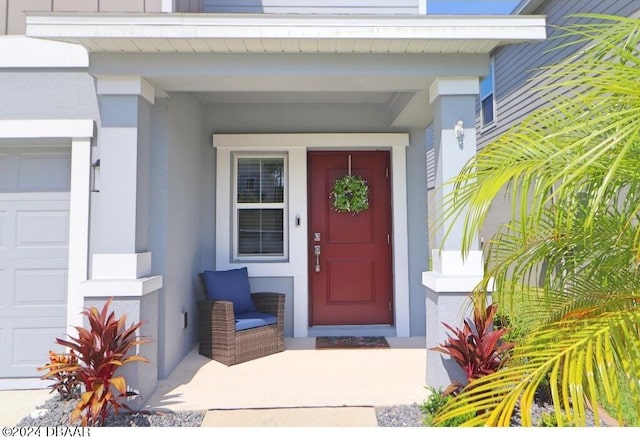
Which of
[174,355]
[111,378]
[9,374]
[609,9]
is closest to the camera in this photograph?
[111,378]

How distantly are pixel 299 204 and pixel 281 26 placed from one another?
224 cm

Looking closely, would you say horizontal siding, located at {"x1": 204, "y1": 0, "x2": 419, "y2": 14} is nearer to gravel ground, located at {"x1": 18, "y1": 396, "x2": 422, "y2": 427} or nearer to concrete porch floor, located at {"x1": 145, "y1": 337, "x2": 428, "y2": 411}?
concrete porch floor, located at {"x1": 145, "y1": 337, "x2": 428, "y2": 411}

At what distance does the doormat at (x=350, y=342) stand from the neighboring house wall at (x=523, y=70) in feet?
7.53

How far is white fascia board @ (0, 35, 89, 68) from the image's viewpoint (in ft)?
10.9

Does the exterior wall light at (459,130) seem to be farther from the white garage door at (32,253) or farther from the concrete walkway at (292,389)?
the white garage door at (32,253)

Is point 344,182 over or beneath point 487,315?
over

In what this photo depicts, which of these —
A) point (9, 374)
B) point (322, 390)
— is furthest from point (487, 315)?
point (9, 374)

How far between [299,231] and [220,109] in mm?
1761

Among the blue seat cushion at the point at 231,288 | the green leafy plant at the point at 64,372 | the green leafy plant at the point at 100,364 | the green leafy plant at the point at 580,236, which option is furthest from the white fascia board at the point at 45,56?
the green leafy plant at the point at 580,236

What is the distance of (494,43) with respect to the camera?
2906 millimetres

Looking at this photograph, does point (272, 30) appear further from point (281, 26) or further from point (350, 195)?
point (350, 195)

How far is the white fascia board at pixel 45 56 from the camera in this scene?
334 centimetres

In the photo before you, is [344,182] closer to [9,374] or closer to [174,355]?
[174,355]

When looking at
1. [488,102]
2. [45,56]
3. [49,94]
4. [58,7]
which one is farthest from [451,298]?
[488,102]
